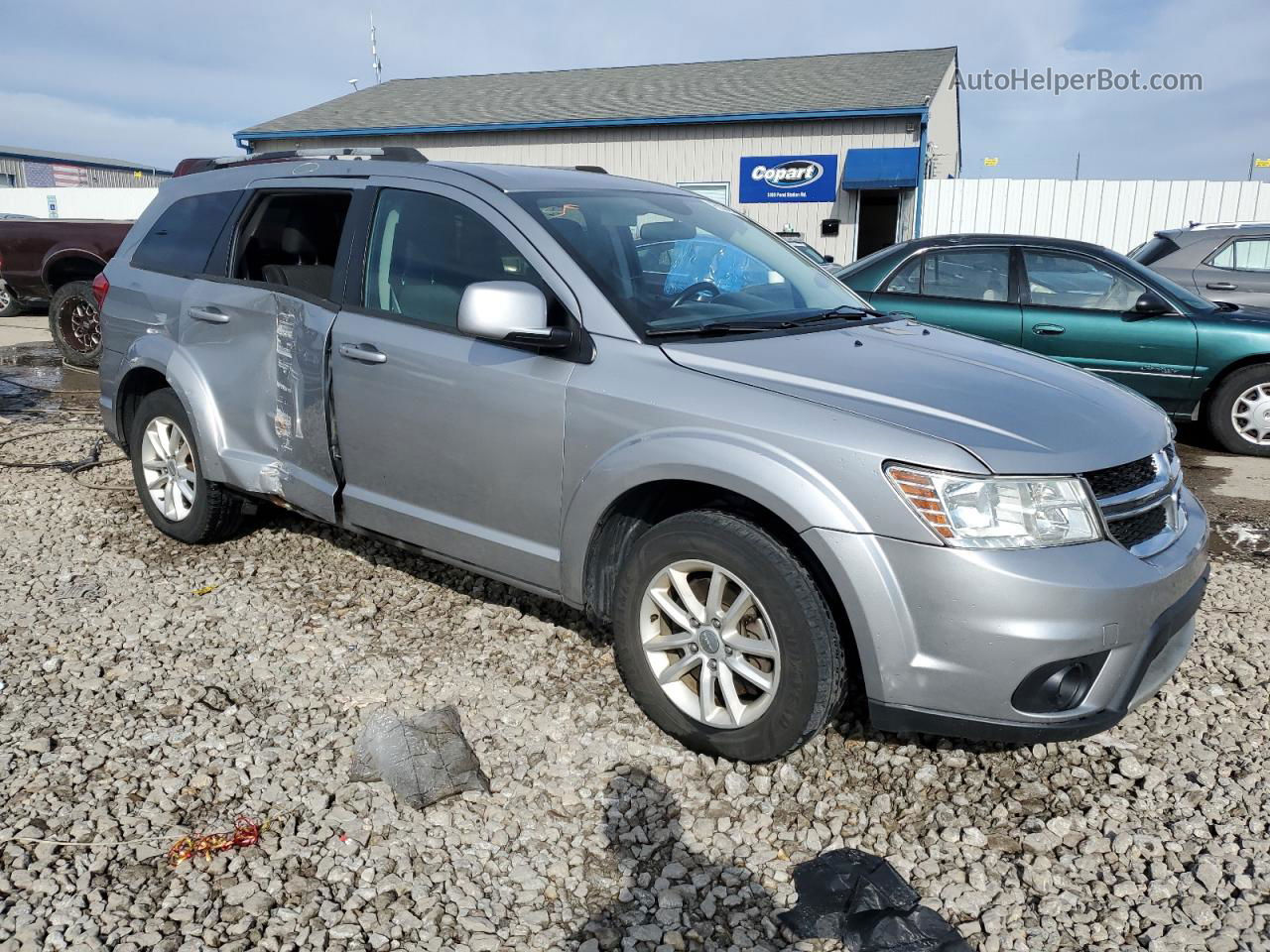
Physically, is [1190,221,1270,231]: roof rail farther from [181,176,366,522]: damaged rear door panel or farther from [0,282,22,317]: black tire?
[0,282,22,317]: black tire

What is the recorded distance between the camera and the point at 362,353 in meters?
Answer: 3.72

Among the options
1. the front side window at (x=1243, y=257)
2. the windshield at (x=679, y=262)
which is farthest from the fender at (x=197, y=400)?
the front side window at (x=1243, y=257)

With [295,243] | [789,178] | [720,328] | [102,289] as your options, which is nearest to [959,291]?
[720,328]

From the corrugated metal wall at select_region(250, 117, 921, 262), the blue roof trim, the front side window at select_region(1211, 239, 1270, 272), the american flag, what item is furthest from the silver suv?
the american flag

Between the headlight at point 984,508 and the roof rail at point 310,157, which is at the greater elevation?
the roof rail at point 310,157

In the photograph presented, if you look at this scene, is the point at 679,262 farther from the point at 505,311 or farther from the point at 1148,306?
the point at 1148,306

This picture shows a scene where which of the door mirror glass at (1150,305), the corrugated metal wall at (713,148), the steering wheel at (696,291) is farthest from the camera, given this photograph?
the corrugated metal wall at (713,148)

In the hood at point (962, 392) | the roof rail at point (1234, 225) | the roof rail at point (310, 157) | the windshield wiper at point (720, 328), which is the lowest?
the hood at point (962, 392)

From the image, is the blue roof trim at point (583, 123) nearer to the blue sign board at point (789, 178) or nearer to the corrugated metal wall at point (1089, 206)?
the blue sign board at point (789, 178)

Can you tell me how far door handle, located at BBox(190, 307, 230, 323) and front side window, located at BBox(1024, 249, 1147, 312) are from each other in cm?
565

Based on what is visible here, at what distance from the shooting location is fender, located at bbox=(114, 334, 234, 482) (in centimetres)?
441

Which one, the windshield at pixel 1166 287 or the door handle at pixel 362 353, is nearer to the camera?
the door handle at pixel 362 353

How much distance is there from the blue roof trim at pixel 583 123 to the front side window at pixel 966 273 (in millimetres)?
13602

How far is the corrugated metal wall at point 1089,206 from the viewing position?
60.3ft
